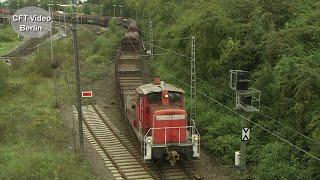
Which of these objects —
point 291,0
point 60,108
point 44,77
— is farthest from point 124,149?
point 44,77

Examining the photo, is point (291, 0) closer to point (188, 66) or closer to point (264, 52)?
point (264, 52)

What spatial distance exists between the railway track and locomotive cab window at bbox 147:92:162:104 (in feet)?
9.14

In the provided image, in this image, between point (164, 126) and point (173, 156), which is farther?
point (164, 126)

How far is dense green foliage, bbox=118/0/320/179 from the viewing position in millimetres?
16281

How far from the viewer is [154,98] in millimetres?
18109

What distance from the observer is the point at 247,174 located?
17.0m

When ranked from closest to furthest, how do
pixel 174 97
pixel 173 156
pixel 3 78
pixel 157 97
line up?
pixel 173 156 < pixel 157 97 < pixel 174 97 < pixel 3 78

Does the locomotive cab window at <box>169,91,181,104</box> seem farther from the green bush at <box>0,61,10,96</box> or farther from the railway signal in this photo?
the green bush at <box>0,61,10,96</box>

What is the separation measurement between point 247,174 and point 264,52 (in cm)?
715

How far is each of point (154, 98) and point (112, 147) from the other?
14.3 ft

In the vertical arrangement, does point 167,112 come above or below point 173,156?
above

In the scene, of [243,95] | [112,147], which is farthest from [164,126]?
[112,147]

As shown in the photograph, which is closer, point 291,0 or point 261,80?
point 261,80

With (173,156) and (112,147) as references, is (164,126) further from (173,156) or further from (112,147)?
(112,147)
